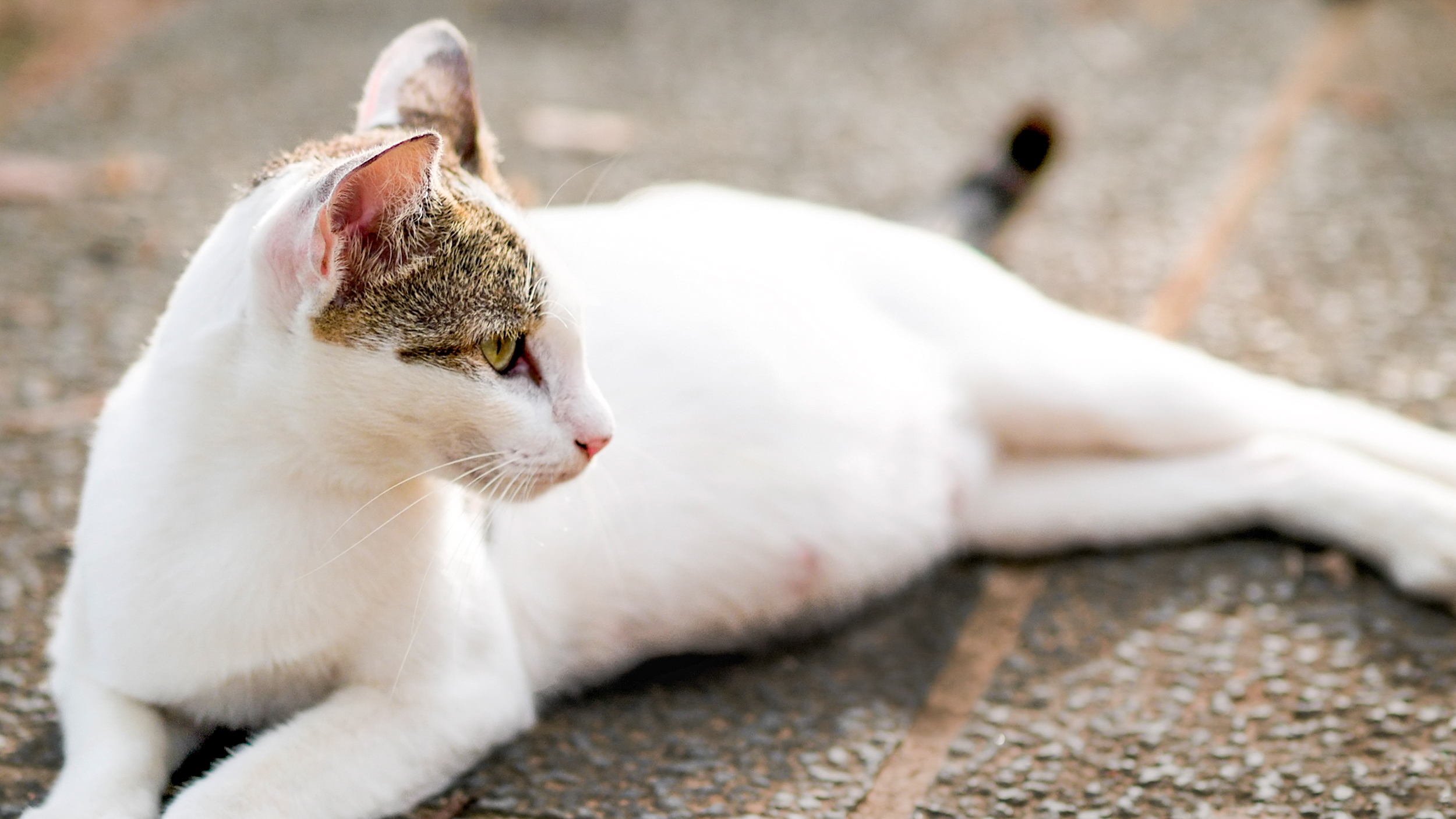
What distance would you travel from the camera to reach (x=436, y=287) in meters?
1.55

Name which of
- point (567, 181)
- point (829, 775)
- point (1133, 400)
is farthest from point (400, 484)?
point (1133, 400)

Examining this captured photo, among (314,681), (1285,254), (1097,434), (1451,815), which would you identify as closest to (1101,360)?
(1097,434)

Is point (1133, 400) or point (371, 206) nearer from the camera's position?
point (371, 206)

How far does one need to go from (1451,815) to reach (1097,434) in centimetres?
91

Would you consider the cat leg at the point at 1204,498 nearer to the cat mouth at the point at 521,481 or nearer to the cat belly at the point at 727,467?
the cat belly at the point at 727,467

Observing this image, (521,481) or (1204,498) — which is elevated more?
(521,481)

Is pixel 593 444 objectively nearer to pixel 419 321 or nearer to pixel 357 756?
pixel 419 321

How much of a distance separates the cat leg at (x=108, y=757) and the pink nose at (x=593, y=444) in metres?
0.71

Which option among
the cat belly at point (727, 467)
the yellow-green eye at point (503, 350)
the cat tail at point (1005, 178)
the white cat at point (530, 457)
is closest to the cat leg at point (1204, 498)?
the white cat at point (530, 457)

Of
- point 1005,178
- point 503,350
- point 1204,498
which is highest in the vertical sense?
point 1005,178

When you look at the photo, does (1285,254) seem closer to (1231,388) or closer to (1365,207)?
(1365,207)

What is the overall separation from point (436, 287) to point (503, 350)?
0.37 feet

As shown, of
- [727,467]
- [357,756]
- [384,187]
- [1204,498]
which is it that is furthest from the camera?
[1204,498]

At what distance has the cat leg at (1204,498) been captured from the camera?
2297 millimetres
